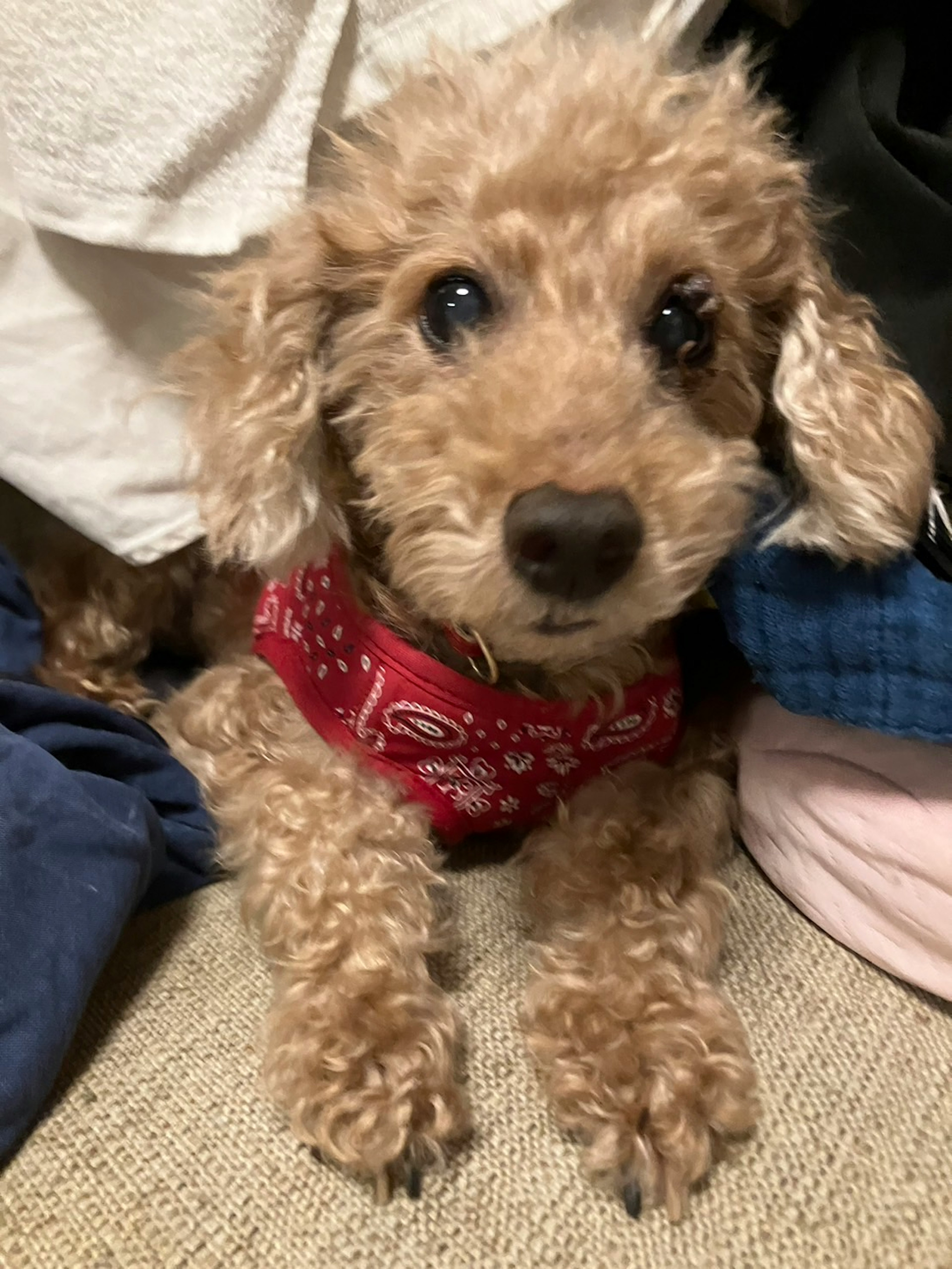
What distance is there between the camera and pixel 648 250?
29.0 inches

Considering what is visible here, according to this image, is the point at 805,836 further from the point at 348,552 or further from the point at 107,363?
the point at 107,363

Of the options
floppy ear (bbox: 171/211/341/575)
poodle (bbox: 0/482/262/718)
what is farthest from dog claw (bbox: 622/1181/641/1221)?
poodle (bbox: 0/482/262/718)

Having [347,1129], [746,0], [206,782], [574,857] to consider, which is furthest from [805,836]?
[746,0]

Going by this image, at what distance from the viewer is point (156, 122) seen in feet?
2.92

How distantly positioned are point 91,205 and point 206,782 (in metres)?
0.53

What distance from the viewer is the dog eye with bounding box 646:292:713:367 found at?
0.78 meters

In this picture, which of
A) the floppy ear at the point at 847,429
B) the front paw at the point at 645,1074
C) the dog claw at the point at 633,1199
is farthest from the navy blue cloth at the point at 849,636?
the dog claw at the point at 633,1199

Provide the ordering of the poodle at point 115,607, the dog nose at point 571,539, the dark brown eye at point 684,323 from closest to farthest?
the dog nose at point 571,539 < the dark brown eye at point 684,323 < the poodle at point 115,607

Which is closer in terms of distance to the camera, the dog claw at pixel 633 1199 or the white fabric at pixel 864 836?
the dog claw at pixel 633 1199

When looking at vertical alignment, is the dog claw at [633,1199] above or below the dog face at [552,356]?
below

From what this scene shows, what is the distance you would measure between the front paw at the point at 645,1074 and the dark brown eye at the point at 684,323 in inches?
18.8

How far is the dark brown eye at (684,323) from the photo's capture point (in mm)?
773

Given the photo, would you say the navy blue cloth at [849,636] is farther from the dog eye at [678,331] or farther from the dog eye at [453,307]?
the dog eye at [453,307]

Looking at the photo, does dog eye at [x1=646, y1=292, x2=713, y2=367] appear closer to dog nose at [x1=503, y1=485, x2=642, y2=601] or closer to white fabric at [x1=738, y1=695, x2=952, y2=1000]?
dog nose at [x1=503, y1=485, x2=642, y2=601]
